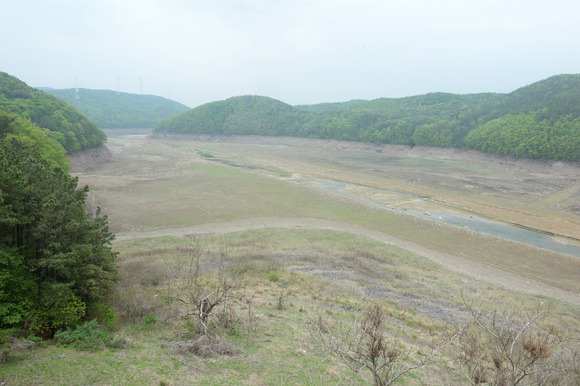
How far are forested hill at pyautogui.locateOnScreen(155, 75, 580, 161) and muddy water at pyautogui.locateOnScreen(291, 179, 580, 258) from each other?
4552cm

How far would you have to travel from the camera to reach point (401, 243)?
30.2 metres

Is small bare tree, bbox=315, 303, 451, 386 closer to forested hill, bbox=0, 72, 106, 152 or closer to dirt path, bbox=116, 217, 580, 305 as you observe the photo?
dirt path, bbox=116, 217, 580, 305

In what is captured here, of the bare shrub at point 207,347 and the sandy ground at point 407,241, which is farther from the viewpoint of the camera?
the sandy ground at point 407,241

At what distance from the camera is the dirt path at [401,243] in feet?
72.8

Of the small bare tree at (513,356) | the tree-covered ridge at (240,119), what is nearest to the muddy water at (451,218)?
the small bare tree at (513,356)

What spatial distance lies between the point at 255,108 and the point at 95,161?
115 m

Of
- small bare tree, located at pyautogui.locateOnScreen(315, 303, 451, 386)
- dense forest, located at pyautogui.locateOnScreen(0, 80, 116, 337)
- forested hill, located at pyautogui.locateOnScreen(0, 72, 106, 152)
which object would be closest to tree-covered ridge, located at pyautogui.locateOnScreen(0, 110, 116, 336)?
dense forest, located at pyautogui.locateOnScreen(0, 80, 116, 337)

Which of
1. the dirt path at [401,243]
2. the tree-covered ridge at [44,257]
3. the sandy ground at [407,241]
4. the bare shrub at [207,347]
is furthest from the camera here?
the sandy ground at [407,241]

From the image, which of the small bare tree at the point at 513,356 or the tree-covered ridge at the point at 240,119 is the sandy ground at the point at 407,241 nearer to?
the small bare tree at the point at 513,356

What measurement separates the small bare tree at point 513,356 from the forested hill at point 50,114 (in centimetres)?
6963

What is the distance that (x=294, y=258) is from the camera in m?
23.9

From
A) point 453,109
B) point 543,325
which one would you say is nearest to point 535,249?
point 543,325

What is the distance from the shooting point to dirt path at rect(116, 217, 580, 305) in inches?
874

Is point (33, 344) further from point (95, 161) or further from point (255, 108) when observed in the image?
point (255, 108)
